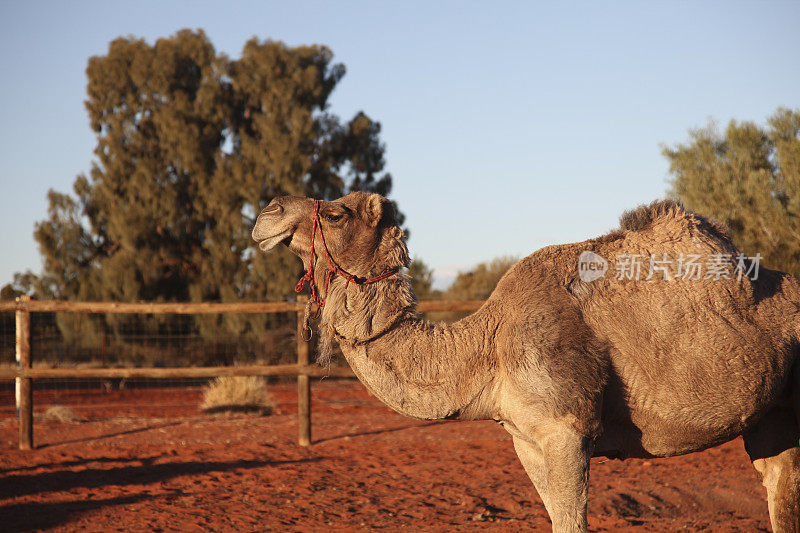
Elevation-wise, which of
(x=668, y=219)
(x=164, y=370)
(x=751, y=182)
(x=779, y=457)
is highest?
(x=751, y=182)

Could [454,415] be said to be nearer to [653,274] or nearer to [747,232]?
[653,274]

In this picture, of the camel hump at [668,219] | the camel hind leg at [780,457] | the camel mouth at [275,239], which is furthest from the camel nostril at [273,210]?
the camel hind leg at [780,457]

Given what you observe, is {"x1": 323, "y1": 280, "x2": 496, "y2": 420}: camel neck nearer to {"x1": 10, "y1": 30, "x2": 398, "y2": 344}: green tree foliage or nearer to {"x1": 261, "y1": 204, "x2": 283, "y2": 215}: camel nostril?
{"x1": 261, "y1": 204, "x2": 283, "y2": 215}: camel nostril

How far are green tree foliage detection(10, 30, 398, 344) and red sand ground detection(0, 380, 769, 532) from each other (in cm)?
921

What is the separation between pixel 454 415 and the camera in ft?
11.1

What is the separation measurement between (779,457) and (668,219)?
151 cm

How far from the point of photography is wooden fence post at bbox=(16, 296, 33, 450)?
980 centimetres

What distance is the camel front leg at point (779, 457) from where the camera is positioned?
3766 mm

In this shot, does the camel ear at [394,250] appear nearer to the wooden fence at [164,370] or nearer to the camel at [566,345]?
the camel at [566,345]

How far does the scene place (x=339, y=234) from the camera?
348 centimetres

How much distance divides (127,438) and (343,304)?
8600 millimetres

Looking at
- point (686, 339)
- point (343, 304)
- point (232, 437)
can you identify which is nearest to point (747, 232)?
point (232, 437)

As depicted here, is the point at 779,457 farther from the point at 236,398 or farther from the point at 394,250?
the point at 236,398

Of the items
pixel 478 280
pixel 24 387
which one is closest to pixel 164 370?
pixel 24 387
